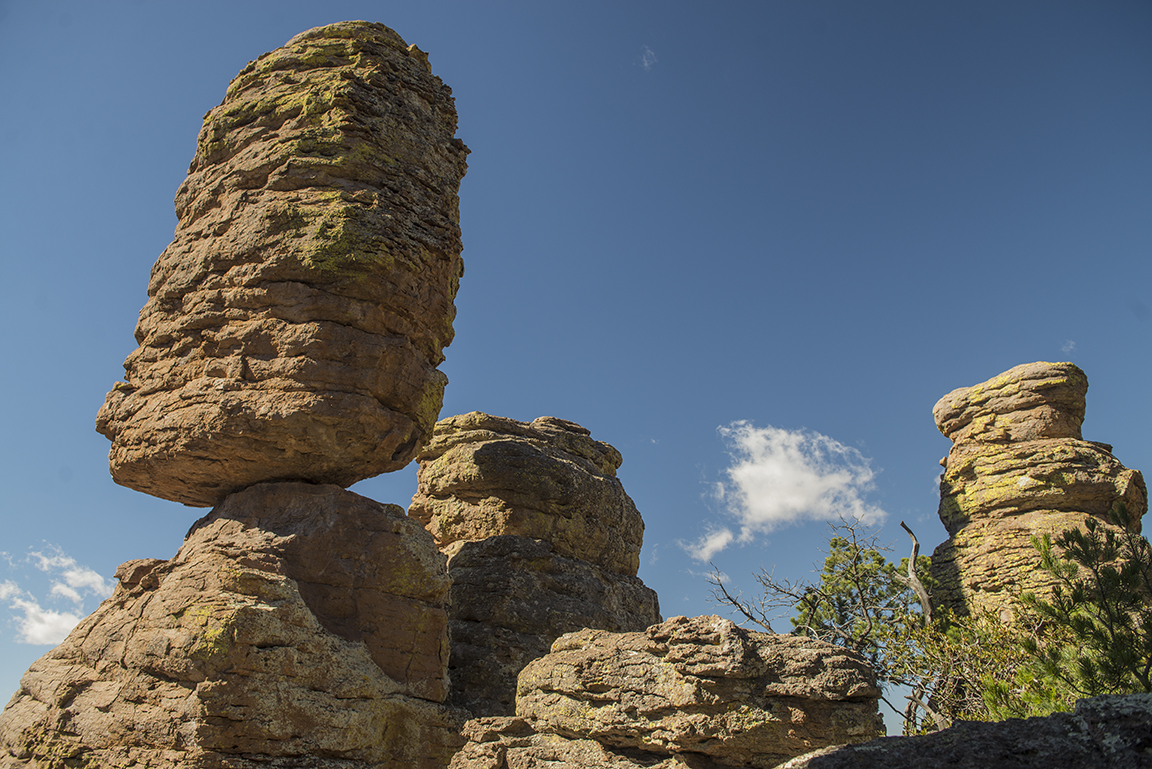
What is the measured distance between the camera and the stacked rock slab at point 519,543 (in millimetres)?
10938

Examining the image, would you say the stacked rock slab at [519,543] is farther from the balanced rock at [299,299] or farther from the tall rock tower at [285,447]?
the balanced rock at [299,299]

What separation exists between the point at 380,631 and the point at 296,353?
3.39 meters

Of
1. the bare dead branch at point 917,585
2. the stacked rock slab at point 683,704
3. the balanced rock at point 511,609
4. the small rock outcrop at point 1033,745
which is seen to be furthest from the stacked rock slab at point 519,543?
the bare dead branch at point 917,585

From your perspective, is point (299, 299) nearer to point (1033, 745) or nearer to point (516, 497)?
point (516, 497)

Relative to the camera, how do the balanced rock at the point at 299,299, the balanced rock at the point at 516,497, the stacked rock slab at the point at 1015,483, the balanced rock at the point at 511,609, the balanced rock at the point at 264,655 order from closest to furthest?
the balanced rock at the point at 264,655, the balanced rock at the point at 299,299, the balanced rock at the point at 511,609, the balanced rock at the point at 516,497, the stacked rock slab at the point at 1015,483

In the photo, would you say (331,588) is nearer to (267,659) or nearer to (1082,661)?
(267,659)

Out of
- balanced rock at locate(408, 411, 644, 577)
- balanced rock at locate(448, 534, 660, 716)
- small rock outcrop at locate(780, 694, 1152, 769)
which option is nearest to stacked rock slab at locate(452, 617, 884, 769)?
balanced rock at locate(448, 534, 660, 716)

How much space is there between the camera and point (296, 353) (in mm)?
8867

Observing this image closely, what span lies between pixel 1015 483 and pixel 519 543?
14139 millimetres

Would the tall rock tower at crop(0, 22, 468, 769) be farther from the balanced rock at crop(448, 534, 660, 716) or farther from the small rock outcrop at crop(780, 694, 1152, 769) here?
the small rock outcrop at crop(780, 694, 1152, 769)

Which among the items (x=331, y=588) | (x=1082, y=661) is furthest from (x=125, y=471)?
(x=1082, y=661)

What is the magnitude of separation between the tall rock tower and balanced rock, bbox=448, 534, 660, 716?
5.03ft

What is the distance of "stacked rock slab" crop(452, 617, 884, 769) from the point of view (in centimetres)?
681

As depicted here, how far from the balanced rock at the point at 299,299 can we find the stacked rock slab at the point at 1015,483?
1587cm
